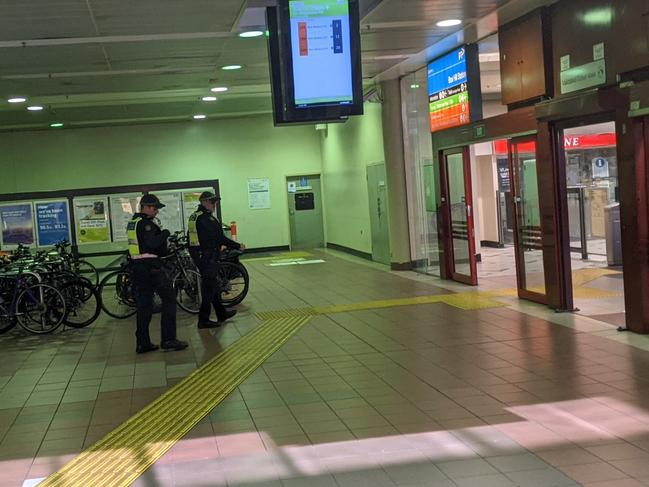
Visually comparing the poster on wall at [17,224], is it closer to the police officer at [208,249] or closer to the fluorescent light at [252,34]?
the police officer at [208,249]

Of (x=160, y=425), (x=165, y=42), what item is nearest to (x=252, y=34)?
(x=165, y=42)

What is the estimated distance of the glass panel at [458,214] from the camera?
1087 cm

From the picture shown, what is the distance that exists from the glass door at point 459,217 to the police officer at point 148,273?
15.2 feet

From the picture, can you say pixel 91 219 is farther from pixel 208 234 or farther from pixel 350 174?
pixel 350 174

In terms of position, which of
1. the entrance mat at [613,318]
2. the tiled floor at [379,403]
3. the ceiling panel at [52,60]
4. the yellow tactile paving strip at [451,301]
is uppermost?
the ceiling panel at [52,60]

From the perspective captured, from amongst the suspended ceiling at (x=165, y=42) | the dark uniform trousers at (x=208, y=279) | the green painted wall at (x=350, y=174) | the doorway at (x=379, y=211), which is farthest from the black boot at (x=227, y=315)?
the green painted wall at (x=350, y=174)

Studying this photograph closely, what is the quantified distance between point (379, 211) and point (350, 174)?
7.88 ft

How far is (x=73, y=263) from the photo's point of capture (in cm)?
1168

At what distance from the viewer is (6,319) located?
9188mm

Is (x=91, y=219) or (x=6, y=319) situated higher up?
(x=91, y=219)

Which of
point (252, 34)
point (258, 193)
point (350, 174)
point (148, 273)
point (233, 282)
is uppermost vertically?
point (252, 34)

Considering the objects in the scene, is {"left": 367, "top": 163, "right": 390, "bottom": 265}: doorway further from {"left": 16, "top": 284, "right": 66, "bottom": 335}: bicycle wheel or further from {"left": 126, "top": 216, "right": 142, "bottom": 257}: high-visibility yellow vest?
{"left": 126, "top": 216, "right": 142, "bottom": 257}: high-visibility yellow vest

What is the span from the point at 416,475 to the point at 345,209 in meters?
13.4

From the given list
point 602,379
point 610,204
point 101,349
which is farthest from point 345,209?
point 602,379
